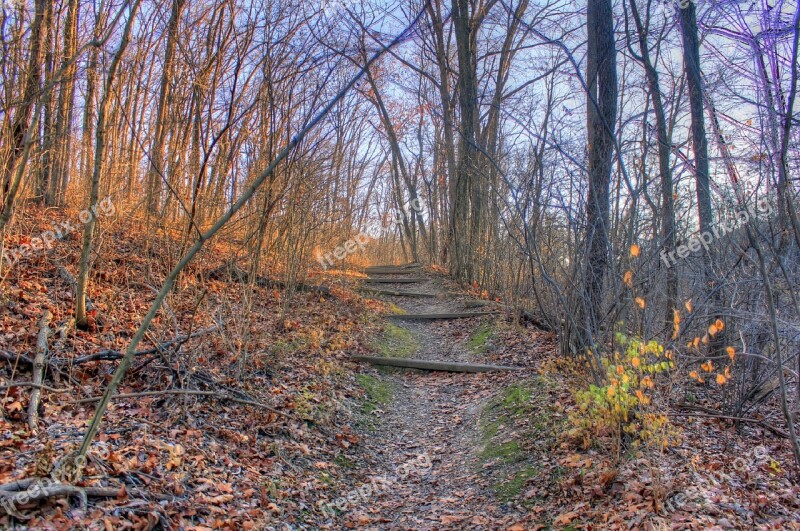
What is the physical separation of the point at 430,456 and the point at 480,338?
3.97m

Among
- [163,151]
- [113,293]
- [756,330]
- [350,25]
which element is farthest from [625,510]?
[163,151]

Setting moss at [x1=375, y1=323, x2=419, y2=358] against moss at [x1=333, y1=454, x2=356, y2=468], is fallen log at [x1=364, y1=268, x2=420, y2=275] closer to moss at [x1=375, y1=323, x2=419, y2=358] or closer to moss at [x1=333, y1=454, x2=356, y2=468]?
moss at [x1=375, y1=323, x2=419, y2=358]

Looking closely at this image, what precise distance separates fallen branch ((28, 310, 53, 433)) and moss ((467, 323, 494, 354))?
5822mm

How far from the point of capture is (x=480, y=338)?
8398mm

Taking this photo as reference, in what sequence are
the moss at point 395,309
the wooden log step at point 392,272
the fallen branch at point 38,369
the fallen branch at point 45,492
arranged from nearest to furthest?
the fallen branch at point 45,492 → the fallen branch at point 38,369 → the moss at point 395,309 → the wooden log step at point 392,272

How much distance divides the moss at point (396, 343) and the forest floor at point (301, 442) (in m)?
0.86

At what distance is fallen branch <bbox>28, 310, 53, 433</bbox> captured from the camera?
126 inches

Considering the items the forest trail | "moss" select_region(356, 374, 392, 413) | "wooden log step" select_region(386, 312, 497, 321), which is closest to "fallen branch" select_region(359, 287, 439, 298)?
"wooden log step" select_region(386, 312, 497, 321)

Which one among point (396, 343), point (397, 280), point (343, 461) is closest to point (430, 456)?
point (343, 461)

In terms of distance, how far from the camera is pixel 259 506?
3.29 meters

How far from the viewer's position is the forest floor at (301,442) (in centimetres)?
289

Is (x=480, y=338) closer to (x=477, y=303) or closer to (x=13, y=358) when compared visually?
(x=477, y=303)

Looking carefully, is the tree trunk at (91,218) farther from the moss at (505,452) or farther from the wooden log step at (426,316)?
the wooden log step at (426,316)

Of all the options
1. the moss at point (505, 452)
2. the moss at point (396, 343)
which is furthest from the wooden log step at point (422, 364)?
the moss at point (505, 452)
